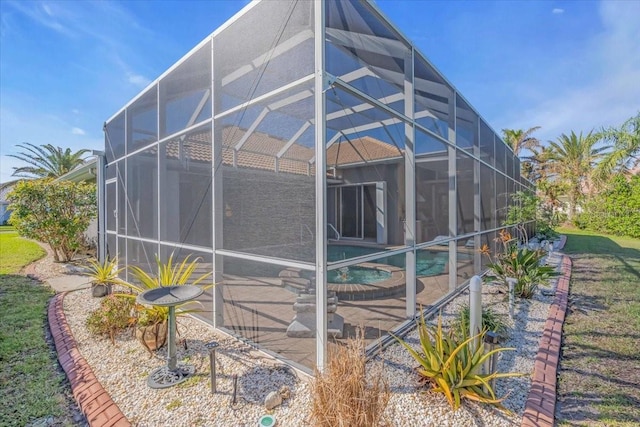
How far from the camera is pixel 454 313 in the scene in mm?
5012

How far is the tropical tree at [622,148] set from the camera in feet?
48.2

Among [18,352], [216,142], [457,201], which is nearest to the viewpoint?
[18,352]

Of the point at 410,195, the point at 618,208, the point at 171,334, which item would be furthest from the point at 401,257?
the point at 618,208

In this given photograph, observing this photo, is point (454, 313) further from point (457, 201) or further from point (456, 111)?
point (456, 111)

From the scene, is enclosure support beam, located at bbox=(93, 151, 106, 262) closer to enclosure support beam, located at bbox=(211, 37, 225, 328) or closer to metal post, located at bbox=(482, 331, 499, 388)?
enclosure support beam, located at bbox=(211, 37, 225, 328)

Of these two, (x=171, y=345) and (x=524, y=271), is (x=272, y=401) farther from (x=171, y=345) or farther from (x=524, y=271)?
(x=524, y=271)

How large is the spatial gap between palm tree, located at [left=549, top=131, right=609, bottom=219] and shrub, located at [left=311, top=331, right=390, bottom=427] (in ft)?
88.0

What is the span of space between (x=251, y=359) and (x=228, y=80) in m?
3.64

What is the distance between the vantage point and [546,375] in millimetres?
3143

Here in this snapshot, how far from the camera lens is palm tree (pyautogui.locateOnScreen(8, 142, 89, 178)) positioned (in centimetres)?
2284

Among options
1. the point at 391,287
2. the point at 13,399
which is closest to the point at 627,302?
the point at 391,287

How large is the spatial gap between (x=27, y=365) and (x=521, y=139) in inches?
1246

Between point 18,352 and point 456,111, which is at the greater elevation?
point 456,111

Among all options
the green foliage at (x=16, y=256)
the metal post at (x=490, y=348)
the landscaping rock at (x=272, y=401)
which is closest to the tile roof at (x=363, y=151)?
the metal post at (x=490, y=348)
